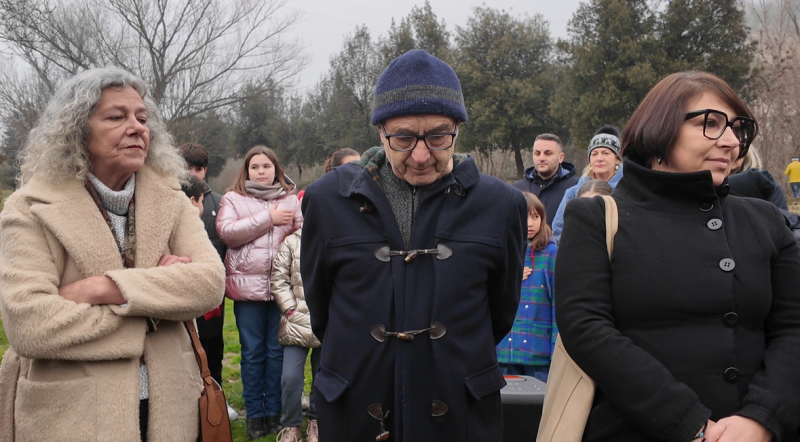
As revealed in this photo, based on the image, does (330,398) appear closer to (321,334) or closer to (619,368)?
(321,334)

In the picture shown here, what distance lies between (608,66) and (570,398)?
28.7m

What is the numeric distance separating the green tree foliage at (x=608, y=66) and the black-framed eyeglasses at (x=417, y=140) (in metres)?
27.3

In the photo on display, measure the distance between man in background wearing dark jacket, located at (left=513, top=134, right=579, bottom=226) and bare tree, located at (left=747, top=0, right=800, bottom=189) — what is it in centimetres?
1851

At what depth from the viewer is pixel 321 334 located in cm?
251

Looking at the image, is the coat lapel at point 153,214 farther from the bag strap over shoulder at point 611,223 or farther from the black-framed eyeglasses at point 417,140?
the bag strap over shoulder at point 611,223

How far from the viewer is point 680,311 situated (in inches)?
77.4

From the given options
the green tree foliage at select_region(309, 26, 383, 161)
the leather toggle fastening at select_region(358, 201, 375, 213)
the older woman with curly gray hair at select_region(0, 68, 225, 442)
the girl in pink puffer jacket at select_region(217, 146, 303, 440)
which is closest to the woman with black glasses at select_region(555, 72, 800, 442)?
the leather toggle fastening at select_region(358, 201, 375, 213)

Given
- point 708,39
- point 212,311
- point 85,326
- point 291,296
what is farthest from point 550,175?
point 708,39

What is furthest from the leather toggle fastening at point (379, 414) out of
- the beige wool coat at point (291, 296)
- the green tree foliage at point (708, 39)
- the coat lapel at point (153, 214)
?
the green tree foliage at point (708, 39)

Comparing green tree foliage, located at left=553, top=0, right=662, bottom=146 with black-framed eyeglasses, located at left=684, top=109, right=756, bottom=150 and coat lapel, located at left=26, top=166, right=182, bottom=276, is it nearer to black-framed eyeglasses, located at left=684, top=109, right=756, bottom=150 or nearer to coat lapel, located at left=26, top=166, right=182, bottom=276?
black-framed eyeglasses, located at left=684, top=109, right=756, bottom=150

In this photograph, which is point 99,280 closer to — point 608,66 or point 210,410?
point 210,410

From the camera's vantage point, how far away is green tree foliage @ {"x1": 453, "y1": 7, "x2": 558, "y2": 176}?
31.8m

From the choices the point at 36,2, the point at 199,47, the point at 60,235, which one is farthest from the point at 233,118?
the point at 60,235

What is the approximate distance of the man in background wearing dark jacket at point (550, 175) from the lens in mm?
6648
